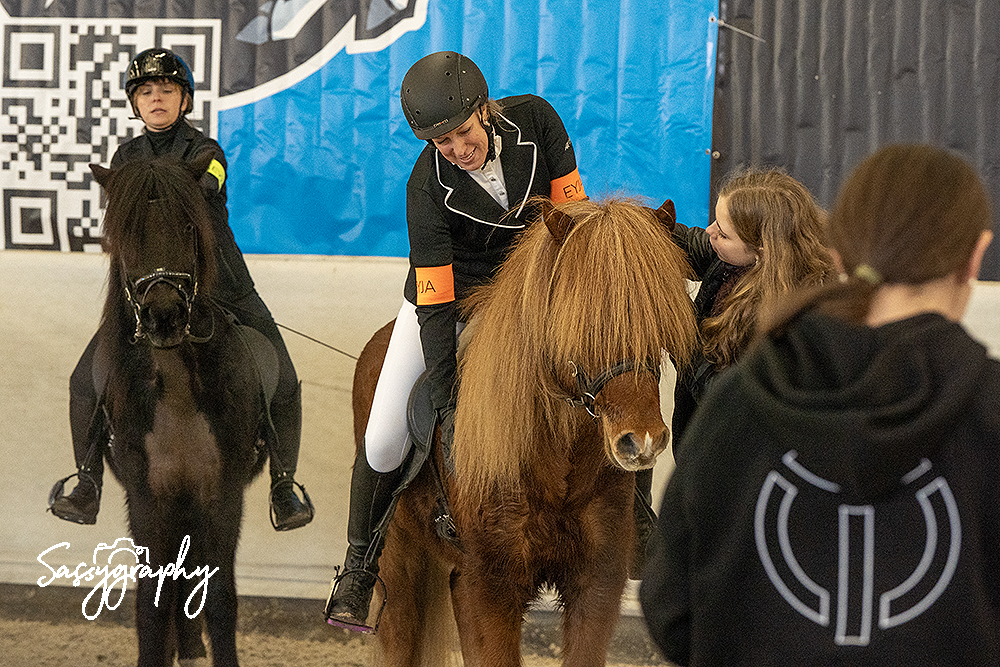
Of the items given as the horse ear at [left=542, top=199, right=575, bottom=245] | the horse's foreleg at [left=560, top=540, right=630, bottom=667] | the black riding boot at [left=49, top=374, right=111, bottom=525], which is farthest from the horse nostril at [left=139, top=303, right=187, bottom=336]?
the horse's foreleg at [left=560, top=540, right=630, bottom=667]

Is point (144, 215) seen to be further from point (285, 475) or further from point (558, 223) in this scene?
point (558, 223)

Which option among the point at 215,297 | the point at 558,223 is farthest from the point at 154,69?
the point at 558,223

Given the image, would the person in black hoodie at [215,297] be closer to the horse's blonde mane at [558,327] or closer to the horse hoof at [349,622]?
the horse hoof at [349,622]

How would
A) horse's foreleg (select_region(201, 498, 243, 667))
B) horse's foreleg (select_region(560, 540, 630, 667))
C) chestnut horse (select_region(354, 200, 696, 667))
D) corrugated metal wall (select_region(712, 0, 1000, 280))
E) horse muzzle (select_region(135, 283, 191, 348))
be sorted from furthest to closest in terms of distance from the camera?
corrugated metal wall (select_region(712, 0, 1000, 280)) < horse's foreleg (select_region(201, 498, 243, 667)) < horse muzzle (select_region(135, 283, 191, 348)) < horse's foreleg (select_region(560, 540, 630, 667)) < chestnut horse (select_region(354, 200, 696, 667))

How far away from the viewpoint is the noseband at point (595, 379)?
2.10 meters

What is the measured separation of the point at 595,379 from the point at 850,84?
2.65 metres

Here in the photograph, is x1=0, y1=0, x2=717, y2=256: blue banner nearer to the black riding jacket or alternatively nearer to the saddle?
the black riding jacket

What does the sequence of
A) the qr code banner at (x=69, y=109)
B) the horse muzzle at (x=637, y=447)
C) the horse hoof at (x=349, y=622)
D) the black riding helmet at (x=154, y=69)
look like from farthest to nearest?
1. the qr code banner at (x=69, y=109)
2. the black riding helmet at (x=154, y=69)
3. the horse hoof at (x=349, y=622)
4. the horse muzzle at (x=637, y=447)

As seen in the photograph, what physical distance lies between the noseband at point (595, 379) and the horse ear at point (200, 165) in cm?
170

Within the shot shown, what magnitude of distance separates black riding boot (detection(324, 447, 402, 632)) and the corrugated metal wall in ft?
6.96

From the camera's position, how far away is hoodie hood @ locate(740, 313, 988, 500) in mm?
1145

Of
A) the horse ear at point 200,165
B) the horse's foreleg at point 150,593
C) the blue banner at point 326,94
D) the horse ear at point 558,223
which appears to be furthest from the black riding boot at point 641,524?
the blue banner at point 326,94

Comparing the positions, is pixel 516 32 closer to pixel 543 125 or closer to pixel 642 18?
pixel 642 18

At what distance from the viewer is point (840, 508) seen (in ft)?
4.10
